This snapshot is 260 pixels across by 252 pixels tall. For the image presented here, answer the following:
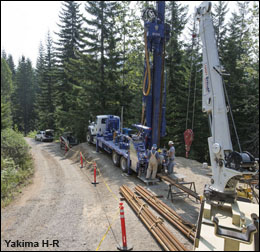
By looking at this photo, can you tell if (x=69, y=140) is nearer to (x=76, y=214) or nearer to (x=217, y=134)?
(x=76, y=214)

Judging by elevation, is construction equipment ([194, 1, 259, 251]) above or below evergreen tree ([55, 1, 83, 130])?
below

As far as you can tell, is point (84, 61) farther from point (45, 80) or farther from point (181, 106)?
point (45, 80)

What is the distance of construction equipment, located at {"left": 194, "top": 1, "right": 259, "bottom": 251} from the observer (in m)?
5.68

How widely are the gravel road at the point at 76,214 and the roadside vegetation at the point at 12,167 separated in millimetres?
533

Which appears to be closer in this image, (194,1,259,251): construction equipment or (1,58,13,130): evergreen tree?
(194,1,259,251): construction equipment

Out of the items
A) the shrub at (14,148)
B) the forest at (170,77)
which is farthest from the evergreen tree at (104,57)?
the shrub at (14,148)

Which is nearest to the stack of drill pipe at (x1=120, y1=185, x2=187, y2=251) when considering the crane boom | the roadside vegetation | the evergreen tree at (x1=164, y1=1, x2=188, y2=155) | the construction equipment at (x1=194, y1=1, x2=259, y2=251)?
the construction equipment at (x1=194, y1=1, x2=259, y2=251)

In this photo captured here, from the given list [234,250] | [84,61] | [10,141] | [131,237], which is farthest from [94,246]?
[84,61]

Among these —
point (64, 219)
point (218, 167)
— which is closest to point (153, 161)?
point (218, 167)

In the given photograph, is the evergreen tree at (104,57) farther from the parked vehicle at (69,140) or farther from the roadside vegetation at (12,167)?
the roadside vegetation at (12,167)

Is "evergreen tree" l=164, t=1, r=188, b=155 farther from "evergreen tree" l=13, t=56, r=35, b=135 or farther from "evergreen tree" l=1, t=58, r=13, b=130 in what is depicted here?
"evergreen tree" l=13, t=56, r=35, b=135

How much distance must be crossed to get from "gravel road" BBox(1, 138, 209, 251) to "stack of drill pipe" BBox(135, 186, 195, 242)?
204 mm

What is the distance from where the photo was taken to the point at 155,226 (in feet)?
21.9

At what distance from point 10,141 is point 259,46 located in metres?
19.4
